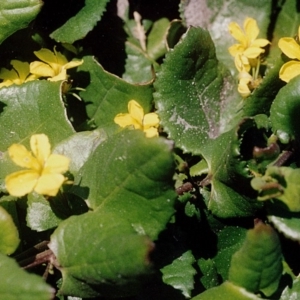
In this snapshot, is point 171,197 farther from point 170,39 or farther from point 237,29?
point 170,39

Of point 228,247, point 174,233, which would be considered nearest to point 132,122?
point 174,233

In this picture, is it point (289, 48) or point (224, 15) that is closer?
point (289, 48)

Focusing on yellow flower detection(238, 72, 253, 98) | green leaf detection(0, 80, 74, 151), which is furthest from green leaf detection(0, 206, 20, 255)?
yellow flower detection(238, 72, 253, 98)

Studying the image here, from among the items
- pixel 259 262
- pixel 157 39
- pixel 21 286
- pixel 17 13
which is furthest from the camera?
pixel 157 39

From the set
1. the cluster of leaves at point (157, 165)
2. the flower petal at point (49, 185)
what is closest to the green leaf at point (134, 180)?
the cluster of leaves at point (157, 165)

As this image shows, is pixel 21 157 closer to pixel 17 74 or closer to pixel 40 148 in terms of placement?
pixel 40 148

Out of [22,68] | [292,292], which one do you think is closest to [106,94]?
[22,68]

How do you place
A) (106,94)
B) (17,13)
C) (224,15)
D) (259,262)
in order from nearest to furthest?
(259,262), (17,13), (106,94), (224,15)

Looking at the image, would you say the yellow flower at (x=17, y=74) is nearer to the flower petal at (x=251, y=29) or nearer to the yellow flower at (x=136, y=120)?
the yellow flower at (x=136, y=120)
